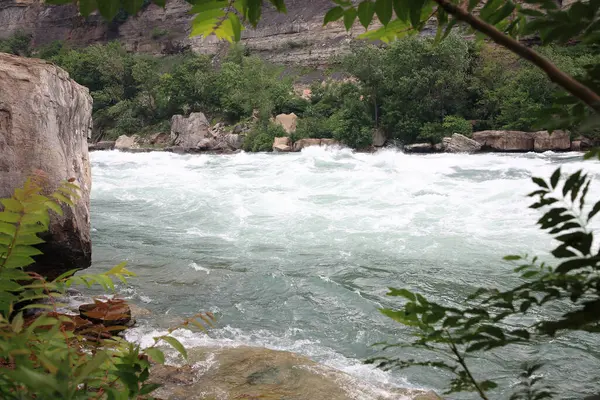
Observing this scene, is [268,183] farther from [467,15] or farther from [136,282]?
[467,15]

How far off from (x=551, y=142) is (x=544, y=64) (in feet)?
65.0

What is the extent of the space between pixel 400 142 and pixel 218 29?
22.1 meters

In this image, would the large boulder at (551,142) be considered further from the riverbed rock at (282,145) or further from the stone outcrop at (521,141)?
the riverbed rock at (282,145)

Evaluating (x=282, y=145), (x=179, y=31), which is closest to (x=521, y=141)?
(x=282, y=145)

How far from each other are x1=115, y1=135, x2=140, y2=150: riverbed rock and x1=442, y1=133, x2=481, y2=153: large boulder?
2031 centimetres

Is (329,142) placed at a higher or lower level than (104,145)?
higher

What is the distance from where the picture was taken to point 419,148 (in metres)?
21.0

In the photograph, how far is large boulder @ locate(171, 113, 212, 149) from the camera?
27.0 meters

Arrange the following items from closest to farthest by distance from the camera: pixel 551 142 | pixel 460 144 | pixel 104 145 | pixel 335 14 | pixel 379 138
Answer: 1. pixel 335 14
2. pixel 551 142
3. pixel 460 144
4. pixel 379 138
5. pixel 104 145

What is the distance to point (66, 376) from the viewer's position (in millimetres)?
617

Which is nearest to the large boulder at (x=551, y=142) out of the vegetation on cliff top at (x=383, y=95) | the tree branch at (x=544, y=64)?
the vegetation on cliff top at (x=383, y=95)

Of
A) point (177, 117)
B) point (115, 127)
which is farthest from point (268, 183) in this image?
point (115, 127)

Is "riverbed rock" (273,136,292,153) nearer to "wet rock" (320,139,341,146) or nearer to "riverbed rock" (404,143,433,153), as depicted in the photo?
"wet rock" (320,139,341,146)

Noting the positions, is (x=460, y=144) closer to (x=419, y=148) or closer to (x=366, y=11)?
(x=419, y=148)
